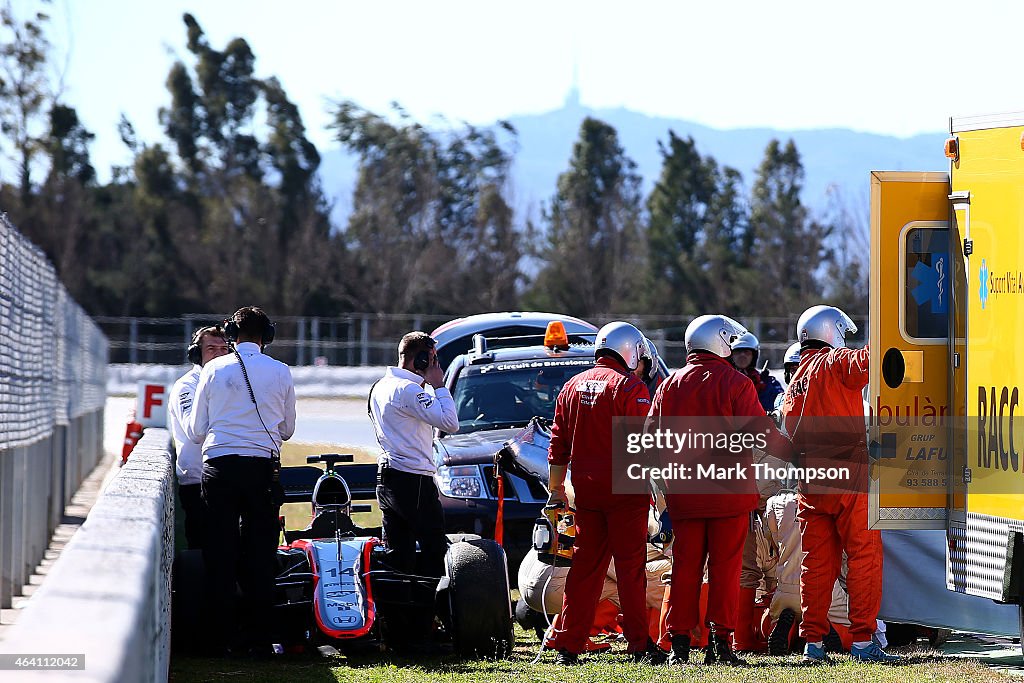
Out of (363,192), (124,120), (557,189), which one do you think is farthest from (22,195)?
(557,189)

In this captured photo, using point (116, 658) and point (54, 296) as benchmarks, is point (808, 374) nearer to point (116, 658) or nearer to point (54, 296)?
point (116, 658)

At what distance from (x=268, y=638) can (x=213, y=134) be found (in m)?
61.4

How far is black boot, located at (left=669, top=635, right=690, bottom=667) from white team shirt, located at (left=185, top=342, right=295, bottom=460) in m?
2.48

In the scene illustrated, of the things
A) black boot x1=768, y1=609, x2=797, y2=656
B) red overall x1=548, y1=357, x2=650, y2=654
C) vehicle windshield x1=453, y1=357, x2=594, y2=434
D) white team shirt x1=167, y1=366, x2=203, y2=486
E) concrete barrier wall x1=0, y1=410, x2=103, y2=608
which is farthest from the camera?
vehicle windshield x1=453, y1=357, x2=594, y2=434

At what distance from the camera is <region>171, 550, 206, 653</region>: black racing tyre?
8180 millimetres

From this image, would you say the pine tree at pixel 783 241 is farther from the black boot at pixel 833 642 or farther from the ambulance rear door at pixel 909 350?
the black boot at pixel 833 642

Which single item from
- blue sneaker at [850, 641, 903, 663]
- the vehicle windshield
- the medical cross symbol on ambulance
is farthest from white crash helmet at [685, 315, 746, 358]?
the vehicle windshield

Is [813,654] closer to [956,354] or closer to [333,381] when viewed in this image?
[956,354]

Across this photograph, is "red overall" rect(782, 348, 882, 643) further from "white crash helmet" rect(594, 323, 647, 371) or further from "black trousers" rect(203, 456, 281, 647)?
"black trousers" rect(203, 456, 281, 647)

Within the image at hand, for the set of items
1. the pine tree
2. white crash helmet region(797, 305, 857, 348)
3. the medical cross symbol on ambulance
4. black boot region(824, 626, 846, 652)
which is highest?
the pine tree

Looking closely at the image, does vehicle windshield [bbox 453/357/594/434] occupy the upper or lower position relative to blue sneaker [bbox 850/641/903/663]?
upper

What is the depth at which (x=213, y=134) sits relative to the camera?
6769 centimetres

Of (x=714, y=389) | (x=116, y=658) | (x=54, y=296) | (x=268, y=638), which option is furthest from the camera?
(x=54, y=296)

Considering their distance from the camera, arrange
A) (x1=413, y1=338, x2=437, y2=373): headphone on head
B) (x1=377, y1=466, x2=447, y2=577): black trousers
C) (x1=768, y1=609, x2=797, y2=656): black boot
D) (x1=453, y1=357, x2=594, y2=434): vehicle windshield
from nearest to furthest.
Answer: (x1=768, y1=609, x2=797, y2=656): black boot → (x1=377, y1=466, x2=447, y2=577): black trousers → (x1=413, y1=338, x2=437, y2=373): headphone on head → (x1=453, y1=357, x2=594, y2=434): vehicle windshield
